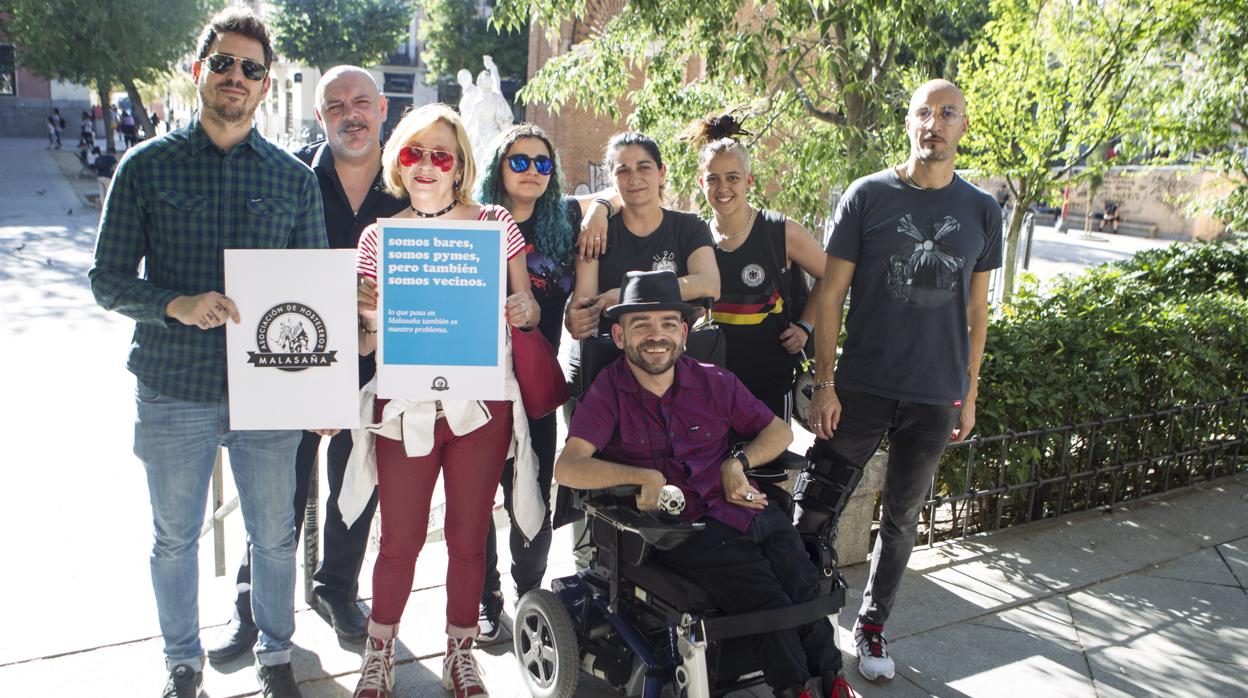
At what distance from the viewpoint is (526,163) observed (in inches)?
146

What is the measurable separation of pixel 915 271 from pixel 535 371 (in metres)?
1.41

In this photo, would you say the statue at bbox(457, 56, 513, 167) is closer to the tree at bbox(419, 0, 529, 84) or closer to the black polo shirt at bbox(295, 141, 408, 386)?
the black polo shirt at bbox(295, 141, 408, 386)

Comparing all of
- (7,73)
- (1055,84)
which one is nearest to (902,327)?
(1055,84)

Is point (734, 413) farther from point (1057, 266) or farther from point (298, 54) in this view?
point (298, 54)

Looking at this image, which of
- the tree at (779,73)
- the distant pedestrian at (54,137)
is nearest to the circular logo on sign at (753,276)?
the tree at (779,73)

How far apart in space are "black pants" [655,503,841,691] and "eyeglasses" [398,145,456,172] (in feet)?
4.81

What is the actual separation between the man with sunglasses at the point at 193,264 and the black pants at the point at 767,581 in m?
1.41

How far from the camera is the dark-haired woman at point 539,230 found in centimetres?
373

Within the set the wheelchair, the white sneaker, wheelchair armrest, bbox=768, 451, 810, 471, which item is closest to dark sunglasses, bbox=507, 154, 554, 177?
the wheelchair

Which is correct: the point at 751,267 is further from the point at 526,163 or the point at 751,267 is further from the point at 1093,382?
the point at 1093,382

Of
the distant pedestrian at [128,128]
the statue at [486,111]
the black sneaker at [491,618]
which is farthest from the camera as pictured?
the distant pedestrian at [128,128]

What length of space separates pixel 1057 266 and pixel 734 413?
884 inches

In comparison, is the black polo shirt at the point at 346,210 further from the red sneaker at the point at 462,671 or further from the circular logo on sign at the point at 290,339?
the red sneaker at the point at 462,671

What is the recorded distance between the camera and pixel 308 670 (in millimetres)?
3729
